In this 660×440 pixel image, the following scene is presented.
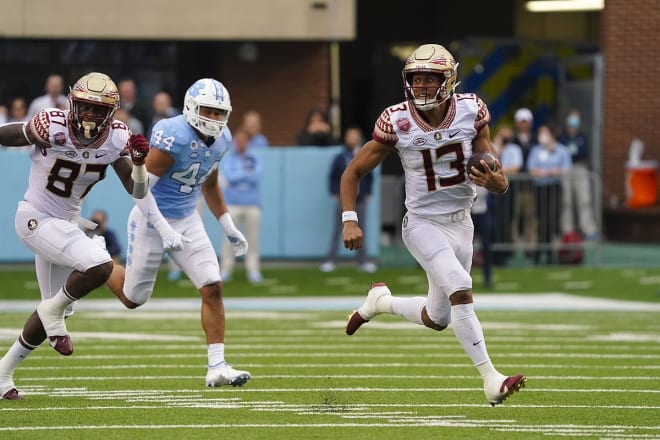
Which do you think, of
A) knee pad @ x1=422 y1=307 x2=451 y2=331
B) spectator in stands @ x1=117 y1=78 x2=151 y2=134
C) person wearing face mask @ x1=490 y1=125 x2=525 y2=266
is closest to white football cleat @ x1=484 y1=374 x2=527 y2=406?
knee pad @ x1=422 y1=307 x2=451 y2=331

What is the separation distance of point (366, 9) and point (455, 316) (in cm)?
1908

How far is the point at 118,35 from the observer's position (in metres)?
18.8

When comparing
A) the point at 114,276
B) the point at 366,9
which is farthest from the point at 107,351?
the point at 366,9

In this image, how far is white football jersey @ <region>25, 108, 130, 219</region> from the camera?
782 centimetres

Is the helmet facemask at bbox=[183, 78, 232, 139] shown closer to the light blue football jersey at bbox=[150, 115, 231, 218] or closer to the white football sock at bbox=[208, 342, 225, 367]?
the light blue football jersey at bbox=[150, 115, 231, 218]

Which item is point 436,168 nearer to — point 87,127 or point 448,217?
point 448,217

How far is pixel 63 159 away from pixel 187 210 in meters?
1.08

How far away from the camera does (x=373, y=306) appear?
8539mm

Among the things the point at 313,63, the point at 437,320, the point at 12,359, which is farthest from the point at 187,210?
the point at 313,63

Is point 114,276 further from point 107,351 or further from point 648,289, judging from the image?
point 648,289

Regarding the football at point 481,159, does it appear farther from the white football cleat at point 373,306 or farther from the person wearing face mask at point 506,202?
the person wearing face mask at point 506,202

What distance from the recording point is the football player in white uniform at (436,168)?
301 inches

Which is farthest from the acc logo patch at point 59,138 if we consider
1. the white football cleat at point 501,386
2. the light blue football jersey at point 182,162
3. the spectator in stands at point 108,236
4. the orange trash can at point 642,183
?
the orange trash can at point 642,183

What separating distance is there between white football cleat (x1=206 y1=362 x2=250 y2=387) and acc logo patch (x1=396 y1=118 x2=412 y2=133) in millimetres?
1650
